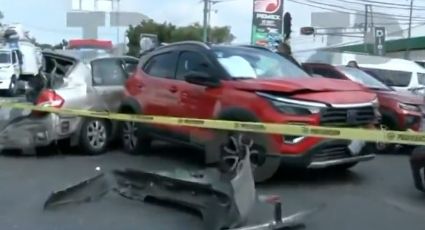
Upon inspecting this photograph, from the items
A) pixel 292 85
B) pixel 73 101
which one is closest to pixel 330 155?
pixel 292 85

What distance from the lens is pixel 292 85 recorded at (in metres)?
8.75

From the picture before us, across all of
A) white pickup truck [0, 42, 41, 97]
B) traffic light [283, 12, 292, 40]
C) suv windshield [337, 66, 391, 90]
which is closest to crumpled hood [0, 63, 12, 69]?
white pickup truck [0, 42, 41, 97]

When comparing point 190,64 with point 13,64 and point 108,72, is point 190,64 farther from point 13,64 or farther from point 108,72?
point 13,64

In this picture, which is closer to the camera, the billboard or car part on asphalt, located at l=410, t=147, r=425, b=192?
car part on asphalt, located at l=410, t=147, r=425, b=192

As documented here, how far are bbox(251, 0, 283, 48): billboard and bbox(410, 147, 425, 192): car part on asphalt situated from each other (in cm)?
2668

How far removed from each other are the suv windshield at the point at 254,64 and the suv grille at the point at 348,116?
1091mm

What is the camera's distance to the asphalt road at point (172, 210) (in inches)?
282

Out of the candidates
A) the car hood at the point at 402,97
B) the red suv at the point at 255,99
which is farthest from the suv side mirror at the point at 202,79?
the car hood at the point at 402,97

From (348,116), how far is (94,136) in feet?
14.5

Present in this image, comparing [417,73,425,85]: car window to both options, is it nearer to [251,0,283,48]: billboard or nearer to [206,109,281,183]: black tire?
[206,109,281,183]: black tire

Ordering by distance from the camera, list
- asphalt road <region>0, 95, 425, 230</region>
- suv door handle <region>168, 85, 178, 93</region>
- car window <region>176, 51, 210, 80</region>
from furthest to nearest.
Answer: suv door handle <region>168, 85, 178, 93</region>
car window <region>176, 51, 210, 80</region>
asphalt road <region>0, 95, 425, 230</region>

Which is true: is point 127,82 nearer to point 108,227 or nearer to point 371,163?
point 371,163

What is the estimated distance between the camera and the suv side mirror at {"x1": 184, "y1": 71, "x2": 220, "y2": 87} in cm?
931

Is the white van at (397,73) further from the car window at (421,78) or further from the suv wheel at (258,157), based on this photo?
the suv wheel at (258,157)
